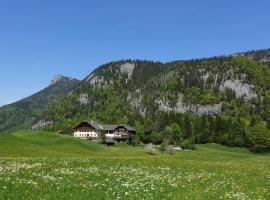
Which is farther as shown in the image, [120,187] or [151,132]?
[151,132]

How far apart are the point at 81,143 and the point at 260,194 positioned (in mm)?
75356

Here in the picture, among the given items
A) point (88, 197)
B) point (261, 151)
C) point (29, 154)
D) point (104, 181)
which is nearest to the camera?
point (88, 197)

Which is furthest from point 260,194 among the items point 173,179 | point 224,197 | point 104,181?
point 104,181

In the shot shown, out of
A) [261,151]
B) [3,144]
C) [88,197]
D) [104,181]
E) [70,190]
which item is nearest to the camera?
[88,197]

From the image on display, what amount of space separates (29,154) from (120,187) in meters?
40.1

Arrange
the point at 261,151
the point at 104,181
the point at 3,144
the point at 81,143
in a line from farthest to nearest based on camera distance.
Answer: the point at 261,151 < the point at 81,143 < the point at 3,144 < the point at 104,181

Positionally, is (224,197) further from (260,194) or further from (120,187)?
(120,187)

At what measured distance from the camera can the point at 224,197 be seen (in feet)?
69.6

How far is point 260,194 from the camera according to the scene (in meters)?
23.1

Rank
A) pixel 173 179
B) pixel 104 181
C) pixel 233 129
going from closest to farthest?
pixel 104 181 → pixel 173 179 → pixel 233 129

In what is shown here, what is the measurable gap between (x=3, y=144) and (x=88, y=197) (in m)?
54.8

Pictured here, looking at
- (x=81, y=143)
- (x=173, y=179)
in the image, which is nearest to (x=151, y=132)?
(x=81, y=143)

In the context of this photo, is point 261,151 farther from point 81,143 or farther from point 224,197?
point 224,197

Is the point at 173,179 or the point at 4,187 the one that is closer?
the point at 4,187
